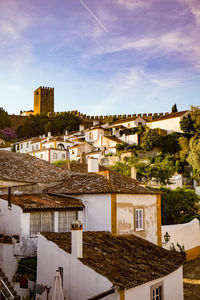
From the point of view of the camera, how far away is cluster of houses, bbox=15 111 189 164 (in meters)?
60.9

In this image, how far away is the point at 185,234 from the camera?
74.8 feet

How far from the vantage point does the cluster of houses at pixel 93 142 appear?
6092cm

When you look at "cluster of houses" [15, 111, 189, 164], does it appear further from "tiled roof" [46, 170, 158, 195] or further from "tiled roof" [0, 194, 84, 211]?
"tiled roof" [0, 194, 84, 211]

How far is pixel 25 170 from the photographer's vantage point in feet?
73.0

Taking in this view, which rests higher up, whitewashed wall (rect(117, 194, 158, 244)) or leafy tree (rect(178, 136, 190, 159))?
leafy tree (rect(178, 136, 190, 159))

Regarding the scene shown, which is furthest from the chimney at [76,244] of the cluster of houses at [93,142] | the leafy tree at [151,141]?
the leafy tree at [151,141]

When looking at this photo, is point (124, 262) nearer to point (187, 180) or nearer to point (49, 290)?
point (49, 290)

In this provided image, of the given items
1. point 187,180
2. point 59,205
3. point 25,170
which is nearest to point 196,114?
point 187,180

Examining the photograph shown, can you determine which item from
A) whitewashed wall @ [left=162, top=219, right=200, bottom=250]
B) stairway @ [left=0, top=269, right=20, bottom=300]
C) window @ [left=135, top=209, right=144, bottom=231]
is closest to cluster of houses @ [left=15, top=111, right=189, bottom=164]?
whitewashed wall @ [left=162, top=219, right=200, bottom=250]

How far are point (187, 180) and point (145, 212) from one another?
110ft

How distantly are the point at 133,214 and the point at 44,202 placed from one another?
4.79 m

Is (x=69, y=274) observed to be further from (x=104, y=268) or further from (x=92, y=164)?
(x=92, y=164)

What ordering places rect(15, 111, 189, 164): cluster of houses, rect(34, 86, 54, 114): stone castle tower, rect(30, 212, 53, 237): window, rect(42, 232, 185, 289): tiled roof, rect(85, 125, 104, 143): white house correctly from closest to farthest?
rect(42, 232, 185, 289): tiled roof
rect(30, 212, 53, 237): window
rect(15, 111, 189, 164): cluster of houses
rect(85, 125, 104, 143): white house
rect(34, 86, 54, 114): stone castle tower

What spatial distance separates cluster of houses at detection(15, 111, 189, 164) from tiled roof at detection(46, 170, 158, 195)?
121ft
